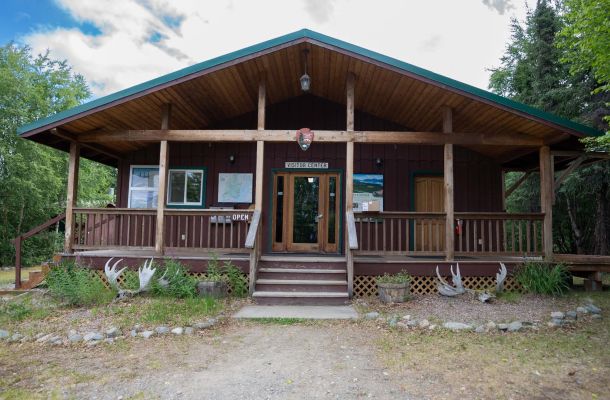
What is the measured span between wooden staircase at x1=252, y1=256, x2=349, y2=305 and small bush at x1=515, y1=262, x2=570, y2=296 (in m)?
3.22

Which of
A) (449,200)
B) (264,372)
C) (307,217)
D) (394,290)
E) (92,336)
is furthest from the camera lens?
(307,217)

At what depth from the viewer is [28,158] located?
16.0 m

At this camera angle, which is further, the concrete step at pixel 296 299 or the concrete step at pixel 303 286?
the concrete step at pixel 303 286

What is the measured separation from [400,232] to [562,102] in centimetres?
895

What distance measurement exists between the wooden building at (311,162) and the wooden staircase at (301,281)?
0.03 meters

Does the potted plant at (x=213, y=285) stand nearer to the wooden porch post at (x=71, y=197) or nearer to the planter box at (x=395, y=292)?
the planter box at (x=395, y=292)

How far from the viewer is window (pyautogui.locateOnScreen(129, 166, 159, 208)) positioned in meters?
9.12

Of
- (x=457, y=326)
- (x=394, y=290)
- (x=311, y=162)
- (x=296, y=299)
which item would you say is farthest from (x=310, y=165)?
(x=457, y=326)

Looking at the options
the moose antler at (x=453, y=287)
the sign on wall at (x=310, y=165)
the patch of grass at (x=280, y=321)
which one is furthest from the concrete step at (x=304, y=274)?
the sign on wall at (x=310, y=165)

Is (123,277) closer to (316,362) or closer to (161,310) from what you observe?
(161,310)

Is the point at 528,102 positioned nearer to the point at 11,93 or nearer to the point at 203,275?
the point at 203,275

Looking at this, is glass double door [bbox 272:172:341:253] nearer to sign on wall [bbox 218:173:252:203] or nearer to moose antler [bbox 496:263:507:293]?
sign on wall [bbox 218:173:252:203]

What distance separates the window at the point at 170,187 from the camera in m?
9.04

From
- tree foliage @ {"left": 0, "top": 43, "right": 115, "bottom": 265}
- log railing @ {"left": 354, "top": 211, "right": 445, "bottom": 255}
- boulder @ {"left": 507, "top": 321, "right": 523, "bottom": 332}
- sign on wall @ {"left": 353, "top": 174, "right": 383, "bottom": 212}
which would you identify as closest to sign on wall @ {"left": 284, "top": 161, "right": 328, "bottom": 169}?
sign on wall @ {"left": 353, "top": 174, "right": 383, "bottom": 212}
